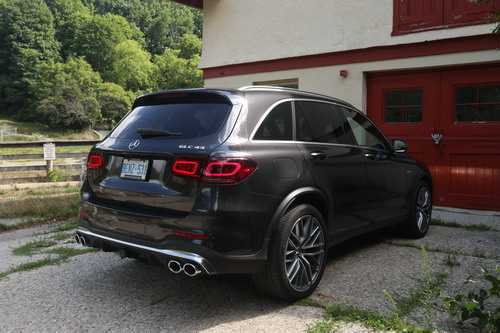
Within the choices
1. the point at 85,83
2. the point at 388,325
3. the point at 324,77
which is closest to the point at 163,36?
the point at 85,83

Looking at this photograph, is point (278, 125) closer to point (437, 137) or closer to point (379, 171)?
point (379, 171)

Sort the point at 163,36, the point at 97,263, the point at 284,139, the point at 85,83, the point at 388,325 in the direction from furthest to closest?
1. the point at 163,36
2. the point at 85,83
3. the point at 97,263
4. the point at 284,139
5. the point at 388,325

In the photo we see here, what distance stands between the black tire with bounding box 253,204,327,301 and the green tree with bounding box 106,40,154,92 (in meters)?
84.6

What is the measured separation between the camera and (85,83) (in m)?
73.1

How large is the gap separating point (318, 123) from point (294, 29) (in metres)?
6.27

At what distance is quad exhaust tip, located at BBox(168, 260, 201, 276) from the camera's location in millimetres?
3014

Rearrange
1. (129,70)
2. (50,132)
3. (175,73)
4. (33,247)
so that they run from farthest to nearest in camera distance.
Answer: (175,73) < (129,70) < (50,132) < (33,247)

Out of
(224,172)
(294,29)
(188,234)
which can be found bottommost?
(188,234)

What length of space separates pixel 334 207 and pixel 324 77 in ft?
19.1

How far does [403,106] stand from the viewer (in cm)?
849

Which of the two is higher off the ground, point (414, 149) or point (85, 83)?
point (85, 83)

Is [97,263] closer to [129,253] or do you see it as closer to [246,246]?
[129,253]

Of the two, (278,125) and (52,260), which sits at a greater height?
(278,125)

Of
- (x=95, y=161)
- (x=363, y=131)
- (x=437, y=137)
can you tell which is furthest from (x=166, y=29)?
(x=95, y=161)
